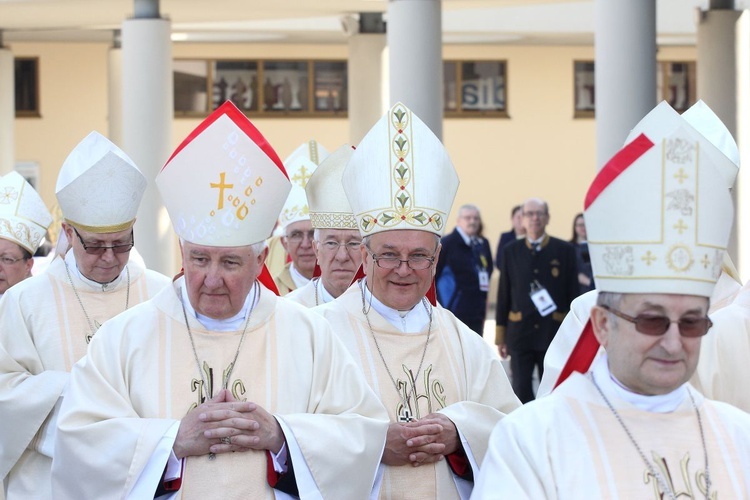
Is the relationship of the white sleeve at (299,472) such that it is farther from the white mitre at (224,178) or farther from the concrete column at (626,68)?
the concrete column at (626,68)

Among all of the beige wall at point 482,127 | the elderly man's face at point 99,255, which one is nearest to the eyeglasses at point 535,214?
the elderly man's face at point 99,255

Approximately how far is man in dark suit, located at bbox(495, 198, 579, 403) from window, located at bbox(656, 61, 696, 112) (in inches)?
424

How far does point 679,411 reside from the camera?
377 cm

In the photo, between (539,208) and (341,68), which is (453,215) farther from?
(539,208)

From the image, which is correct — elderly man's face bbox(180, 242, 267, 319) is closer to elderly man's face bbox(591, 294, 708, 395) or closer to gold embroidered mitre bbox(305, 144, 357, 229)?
elderly man's face bbox(591, 294, 708, 395)

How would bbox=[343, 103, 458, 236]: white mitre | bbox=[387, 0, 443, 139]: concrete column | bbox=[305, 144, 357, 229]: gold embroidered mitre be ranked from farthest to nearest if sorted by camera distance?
bbox=[387, 0, 443, 139]: concrete column → bbox=[305, 144, 357, 229]: gold embroidered mitre → bbox=[343, 103, 458, 236]: white mitre

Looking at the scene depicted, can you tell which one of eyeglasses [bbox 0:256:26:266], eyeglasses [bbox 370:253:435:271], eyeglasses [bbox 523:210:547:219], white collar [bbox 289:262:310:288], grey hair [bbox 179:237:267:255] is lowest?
white collar [bbox 289:262:310:288]

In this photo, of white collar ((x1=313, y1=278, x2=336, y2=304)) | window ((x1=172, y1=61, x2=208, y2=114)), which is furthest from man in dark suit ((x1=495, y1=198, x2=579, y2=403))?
window ((x1=172, y1=61, x2=208, y2=114))

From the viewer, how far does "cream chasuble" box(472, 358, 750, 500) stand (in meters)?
3.60

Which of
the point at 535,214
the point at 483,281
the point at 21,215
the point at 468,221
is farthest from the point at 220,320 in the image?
the point at 468,221

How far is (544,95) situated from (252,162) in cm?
1692

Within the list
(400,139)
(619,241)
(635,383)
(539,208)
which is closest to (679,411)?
(635,383)

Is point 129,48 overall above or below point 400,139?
above

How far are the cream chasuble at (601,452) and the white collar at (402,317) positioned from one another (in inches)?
62.4
